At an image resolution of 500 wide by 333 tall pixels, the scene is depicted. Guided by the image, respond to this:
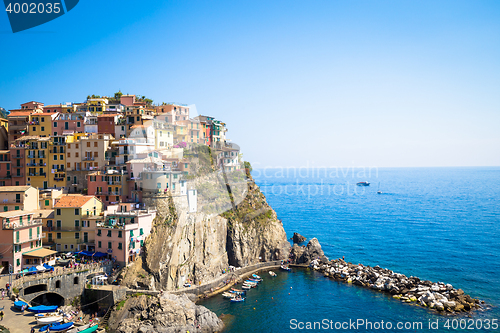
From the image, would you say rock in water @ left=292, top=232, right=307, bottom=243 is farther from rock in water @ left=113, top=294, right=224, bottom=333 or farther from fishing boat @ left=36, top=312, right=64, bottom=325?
fishing boat @ left=36, top=312, right=64, bottom=325

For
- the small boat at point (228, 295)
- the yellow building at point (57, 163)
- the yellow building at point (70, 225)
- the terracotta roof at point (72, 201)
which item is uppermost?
the yellow building at point (57, 163)

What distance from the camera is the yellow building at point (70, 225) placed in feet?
157

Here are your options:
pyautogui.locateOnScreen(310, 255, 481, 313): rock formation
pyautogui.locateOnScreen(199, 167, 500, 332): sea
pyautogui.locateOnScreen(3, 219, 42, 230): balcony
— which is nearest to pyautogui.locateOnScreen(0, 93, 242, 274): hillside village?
pyautogui.locateOnScreen(3, 219, 42, 230): balcony

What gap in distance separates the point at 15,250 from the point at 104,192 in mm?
15351

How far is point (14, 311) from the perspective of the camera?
34.0 m

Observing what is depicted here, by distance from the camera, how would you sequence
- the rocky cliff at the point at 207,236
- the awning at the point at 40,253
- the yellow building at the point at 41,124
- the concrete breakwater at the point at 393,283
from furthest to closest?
the yellow building at the point at 41,124
the rocky cliff at the point at 207,236
the concrete breakwater at the point at 393,283
the awning at the point at 40,253

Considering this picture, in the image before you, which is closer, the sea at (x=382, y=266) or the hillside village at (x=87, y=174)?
the sea at (x=382, y=266)

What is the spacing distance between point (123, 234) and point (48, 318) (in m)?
14.0

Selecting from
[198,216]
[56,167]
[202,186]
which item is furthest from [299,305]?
[56,167]

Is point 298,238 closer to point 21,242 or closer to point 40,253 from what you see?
point 40,253

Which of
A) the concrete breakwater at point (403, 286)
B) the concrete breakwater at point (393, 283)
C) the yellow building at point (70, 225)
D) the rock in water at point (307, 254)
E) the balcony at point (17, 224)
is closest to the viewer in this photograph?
the balcony at point (17, 224)

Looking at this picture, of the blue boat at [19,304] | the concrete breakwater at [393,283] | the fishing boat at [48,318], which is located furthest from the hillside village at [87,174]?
the concrete breakwater at [393,283]

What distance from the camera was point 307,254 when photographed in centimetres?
6631

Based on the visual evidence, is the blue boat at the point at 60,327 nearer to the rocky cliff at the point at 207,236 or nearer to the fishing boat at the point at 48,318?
the fishing boat at the point at 48,318
